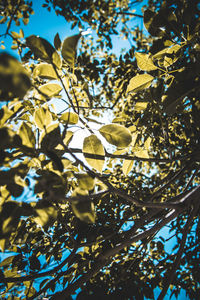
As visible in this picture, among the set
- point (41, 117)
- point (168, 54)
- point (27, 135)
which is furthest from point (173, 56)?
point (27, 135)

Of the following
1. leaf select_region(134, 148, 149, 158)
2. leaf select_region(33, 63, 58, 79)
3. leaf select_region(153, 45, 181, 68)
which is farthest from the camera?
leaf select_region(134, 148, 149, 158)

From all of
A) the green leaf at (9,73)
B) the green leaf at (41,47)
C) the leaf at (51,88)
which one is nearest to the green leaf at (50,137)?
the leaf at (51,88)

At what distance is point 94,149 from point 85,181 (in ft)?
0.62

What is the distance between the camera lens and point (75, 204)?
65 centimetres

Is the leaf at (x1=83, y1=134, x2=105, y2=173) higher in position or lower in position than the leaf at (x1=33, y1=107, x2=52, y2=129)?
lower

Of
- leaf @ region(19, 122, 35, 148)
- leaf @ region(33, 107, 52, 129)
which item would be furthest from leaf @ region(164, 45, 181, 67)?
leaf @ region(19, 122, 35, 148)

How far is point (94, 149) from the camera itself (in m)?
0.89

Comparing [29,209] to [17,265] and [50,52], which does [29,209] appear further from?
[17,265]

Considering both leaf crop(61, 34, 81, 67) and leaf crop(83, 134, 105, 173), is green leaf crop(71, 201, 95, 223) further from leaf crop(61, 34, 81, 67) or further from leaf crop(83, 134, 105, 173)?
leaf crop(61, 34, 81, 67)

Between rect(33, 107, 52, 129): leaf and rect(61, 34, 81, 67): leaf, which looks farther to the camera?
rect(33, 107, 52, 129): leaf

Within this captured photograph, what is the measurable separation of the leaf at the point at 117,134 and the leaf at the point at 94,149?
0.25 ft

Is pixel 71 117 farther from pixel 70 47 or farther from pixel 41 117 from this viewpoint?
pixel 70 47

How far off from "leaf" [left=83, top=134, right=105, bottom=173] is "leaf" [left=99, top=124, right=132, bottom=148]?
0.08 metres

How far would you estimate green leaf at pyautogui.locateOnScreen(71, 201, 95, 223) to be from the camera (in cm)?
63
